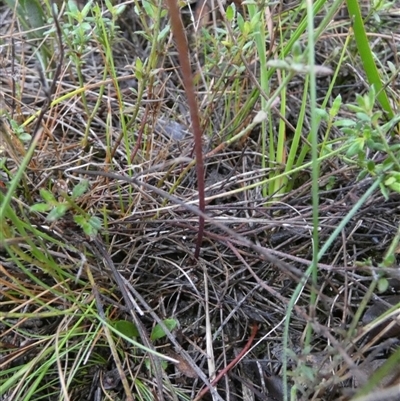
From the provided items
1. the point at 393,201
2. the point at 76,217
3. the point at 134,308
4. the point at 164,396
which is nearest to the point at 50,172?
the point at 76,217

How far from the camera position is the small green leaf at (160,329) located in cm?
84

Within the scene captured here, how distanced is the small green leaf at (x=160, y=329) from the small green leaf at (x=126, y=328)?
0.03 meters

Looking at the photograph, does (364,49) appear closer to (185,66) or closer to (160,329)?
(185,66)

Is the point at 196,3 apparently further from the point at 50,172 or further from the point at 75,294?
the point at 75,294

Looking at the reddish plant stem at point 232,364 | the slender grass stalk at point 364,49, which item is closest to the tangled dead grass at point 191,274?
the reddish plant stem at point 232,364

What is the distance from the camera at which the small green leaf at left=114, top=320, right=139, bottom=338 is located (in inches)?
33.2

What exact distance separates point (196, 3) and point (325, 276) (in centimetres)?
91

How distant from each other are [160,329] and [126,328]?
0.06 metres

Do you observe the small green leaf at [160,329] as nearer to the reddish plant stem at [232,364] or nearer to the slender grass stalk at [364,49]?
the reddish plant stem at [232,364]

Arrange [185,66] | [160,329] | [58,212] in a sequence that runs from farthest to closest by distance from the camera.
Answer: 1. [160,329]
2. [58,212]
3. [185,66]

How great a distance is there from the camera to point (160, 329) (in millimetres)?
847

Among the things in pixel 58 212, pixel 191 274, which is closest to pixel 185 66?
pixel 58 212

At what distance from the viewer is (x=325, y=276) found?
2.80ft

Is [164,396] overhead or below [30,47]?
below
